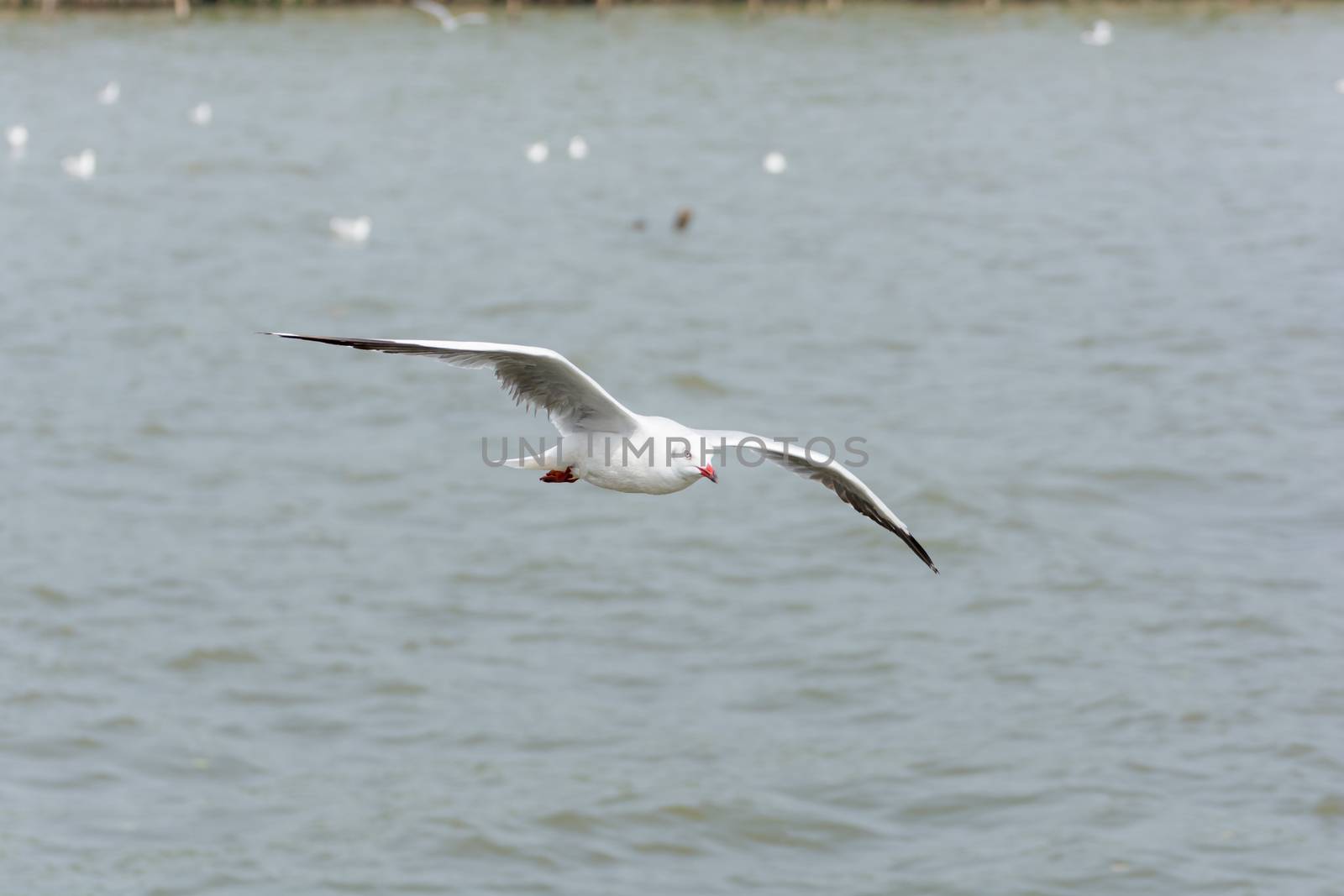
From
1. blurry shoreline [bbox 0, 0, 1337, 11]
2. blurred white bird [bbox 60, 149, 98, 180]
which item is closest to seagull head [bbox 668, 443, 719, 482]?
blurred white bird [bbox 60, 149, 98, 180]

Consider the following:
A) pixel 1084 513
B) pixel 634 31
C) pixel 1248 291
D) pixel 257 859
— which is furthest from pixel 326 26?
pixel 257 859

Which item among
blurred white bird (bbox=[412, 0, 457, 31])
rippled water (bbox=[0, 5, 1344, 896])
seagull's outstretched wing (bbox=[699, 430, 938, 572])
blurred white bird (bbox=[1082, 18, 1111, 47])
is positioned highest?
blurred white bird (bbox=[1082, 18, 1111, 47])

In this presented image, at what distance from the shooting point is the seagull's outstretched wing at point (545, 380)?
272 inches

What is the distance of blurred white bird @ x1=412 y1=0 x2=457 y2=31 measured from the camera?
44.2 m

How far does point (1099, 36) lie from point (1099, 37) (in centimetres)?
2

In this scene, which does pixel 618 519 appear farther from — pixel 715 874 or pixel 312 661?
pixel 715 874

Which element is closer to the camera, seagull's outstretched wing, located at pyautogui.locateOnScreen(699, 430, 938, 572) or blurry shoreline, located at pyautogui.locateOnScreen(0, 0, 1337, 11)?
seagull's outstretched wing, located at pyautogui.locateOnScreen(699, 430, 938, 572)

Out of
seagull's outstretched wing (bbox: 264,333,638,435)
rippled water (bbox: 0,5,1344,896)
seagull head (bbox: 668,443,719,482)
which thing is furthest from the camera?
rippled water (bbox: 0,5,1344,896)

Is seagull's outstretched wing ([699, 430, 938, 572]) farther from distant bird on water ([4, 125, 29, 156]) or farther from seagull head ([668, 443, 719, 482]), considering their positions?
distant bird on water ([4, 125, 29, 156])

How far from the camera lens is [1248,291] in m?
25.5

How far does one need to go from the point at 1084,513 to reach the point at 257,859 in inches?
392

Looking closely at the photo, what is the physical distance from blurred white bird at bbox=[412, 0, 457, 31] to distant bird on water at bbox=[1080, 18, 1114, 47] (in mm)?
16932

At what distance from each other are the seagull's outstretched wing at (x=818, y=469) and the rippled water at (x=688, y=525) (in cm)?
554

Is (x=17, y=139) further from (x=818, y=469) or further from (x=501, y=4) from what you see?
(x=818, y=469)
